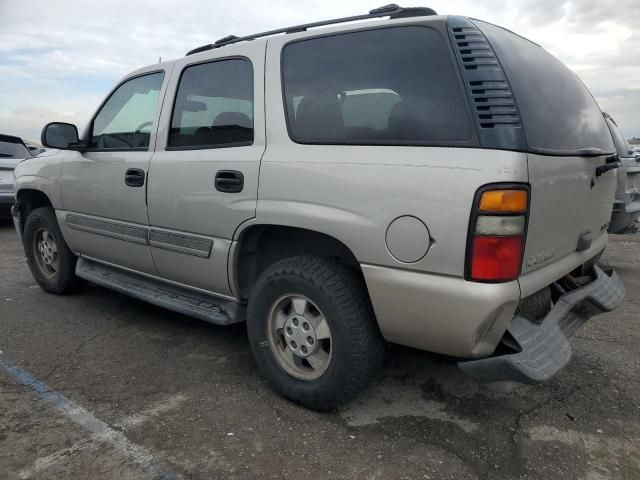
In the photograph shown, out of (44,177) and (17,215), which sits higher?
(44,177)

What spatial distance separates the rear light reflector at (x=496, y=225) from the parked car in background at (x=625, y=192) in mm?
2952

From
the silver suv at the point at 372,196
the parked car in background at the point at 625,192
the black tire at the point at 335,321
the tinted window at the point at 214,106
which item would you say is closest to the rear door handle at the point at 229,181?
the silver suv at the point at 372,196

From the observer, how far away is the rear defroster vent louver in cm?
211

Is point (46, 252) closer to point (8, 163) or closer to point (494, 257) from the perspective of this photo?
point (494, 257)

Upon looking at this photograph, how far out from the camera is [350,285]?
100.0 inches

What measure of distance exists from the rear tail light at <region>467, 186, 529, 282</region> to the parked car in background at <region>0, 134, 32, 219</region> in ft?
27.9

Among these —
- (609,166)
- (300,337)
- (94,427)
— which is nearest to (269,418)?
(300,337)

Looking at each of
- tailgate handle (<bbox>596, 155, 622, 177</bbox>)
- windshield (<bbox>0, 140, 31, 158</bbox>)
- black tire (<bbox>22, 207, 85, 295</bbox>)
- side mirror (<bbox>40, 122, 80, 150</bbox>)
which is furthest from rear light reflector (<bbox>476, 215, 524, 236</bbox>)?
windshield (<bbox>0, 140, 31, 158</bbox>)

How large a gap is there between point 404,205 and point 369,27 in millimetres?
948

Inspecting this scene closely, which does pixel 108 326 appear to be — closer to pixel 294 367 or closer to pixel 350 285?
pixel 294 367

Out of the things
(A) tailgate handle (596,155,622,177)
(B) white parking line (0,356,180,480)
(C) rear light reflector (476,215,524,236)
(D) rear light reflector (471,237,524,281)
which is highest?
(A) tailgate handle (596,155,622,177)

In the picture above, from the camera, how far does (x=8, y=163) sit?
870cm

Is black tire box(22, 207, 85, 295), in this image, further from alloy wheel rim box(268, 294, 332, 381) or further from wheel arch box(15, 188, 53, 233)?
alloy wheel rim box(268, 294, 332, 381)

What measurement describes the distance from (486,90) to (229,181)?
55.9 inches
